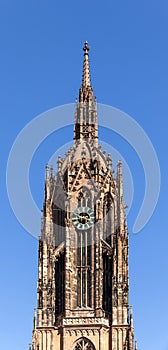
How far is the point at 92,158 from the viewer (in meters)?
120

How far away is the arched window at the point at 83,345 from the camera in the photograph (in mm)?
110750

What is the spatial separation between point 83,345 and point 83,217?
43.4 feet

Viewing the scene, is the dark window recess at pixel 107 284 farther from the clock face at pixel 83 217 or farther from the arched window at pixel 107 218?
the clock face at pixel 83 217

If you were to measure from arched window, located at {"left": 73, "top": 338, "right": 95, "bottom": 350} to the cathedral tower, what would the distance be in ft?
0.32

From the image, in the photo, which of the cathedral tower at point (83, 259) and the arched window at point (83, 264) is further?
the arched window at point (83, 264)

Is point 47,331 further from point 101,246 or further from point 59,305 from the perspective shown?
point 101,246

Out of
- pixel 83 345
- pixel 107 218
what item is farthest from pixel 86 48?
pixel 83 345

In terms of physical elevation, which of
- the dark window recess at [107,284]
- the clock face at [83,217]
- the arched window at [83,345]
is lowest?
the arched window at [83,345]

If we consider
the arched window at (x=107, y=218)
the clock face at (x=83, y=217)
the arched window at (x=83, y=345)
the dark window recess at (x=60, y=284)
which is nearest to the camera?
the arched window at (x=83, y=345)

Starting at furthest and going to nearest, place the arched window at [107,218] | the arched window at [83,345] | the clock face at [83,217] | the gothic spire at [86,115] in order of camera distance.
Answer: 1. the gothic spire at [86,115]
2. the clock face at [83,217]
3. the arched window at [107,218]
4. the arched window at [83,345]

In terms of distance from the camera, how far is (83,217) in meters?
116

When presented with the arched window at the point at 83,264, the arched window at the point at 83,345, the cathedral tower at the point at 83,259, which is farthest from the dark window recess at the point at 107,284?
the arched window at the point at 83,345

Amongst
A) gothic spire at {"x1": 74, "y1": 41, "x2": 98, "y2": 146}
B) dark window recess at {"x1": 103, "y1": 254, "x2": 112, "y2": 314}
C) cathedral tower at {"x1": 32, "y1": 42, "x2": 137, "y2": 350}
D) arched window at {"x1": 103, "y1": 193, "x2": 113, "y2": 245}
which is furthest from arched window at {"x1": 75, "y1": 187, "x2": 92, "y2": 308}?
gothic spire at {"x1": 74, "y1": 41, "x2": 98, "y2": 146}

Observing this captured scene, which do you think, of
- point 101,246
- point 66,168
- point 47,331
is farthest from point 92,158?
point 47,331
